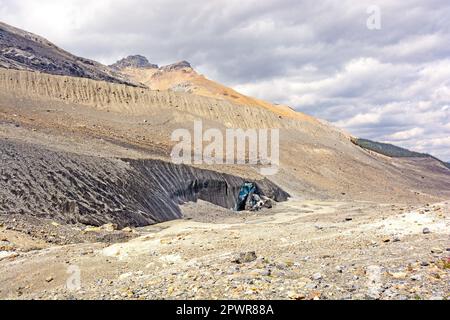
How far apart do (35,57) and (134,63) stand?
9541cm

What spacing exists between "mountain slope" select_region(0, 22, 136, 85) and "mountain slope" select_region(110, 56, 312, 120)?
20168mm

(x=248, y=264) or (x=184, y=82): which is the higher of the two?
(x=184, y=82)

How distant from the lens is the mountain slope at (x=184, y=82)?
309 ft

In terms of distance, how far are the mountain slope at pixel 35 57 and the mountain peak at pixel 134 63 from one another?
75642 mm

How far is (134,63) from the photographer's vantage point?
169 m

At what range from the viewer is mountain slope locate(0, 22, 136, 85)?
71.1 metres

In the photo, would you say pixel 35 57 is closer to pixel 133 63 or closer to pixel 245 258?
pixel 245 258

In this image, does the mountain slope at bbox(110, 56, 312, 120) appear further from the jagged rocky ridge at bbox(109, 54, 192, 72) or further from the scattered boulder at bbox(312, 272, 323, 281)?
the scattered boulder at bbox(312, 272, 323, 281)

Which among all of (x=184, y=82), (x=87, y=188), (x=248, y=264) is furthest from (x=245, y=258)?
(x=184, y=82)

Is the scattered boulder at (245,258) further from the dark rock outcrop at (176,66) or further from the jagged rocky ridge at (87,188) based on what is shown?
the dark rock outcrop at (176,66)

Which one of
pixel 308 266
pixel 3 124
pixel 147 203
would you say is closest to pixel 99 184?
pixel 147 203

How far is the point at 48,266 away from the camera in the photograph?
1134cm

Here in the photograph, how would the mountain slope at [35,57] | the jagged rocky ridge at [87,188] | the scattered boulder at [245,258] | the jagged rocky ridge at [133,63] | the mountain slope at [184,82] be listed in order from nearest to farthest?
the scattered boulder at [245,258], the jagged rocky ridge at [87,188], the mountain slope at [35,57], the mountain slope at [184,82], the jagged rocky ridge at [133,63]

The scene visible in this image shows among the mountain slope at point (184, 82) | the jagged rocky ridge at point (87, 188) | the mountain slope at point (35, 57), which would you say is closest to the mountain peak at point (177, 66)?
the mountain slope at point (184, 82)
